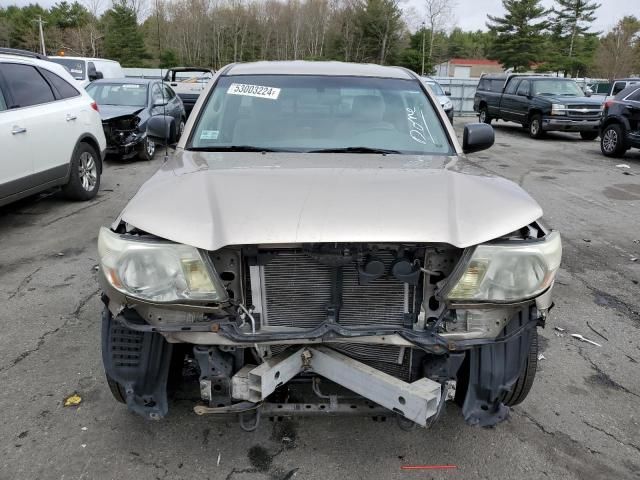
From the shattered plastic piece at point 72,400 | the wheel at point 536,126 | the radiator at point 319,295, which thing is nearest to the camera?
the radiator at point 319,295

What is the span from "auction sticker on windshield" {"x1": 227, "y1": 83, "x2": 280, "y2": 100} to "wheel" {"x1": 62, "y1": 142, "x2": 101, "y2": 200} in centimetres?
419

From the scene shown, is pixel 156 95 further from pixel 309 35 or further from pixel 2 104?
pixel 309 35

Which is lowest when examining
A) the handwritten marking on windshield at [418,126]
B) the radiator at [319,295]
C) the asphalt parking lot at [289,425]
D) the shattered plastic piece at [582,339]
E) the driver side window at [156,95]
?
the shattered plastic piece at [582,339]

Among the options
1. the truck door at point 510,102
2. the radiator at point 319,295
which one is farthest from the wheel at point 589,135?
the radiator at point 319,295

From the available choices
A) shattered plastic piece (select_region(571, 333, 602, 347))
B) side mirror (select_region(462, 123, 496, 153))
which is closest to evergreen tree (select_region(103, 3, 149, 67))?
side mirror (select_region(462, 123, 496, 153))

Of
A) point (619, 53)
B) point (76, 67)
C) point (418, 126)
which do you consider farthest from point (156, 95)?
point (619, 53)

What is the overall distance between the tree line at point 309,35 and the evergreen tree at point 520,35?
4.1 inches

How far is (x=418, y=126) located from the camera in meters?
3.57

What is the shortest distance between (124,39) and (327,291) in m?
57.1

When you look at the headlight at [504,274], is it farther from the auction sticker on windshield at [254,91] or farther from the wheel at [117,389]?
the auction sticker on windshield at [254,91]

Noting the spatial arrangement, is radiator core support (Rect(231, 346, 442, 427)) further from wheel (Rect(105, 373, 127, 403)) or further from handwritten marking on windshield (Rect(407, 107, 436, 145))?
handwritten marking on windshield (Rect(407, 107, 436, 145))

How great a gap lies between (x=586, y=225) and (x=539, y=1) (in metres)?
59.2

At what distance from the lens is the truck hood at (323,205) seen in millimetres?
2113

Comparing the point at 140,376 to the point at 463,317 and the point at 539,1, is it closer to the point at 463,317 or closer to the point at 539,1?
the point at 463,317
